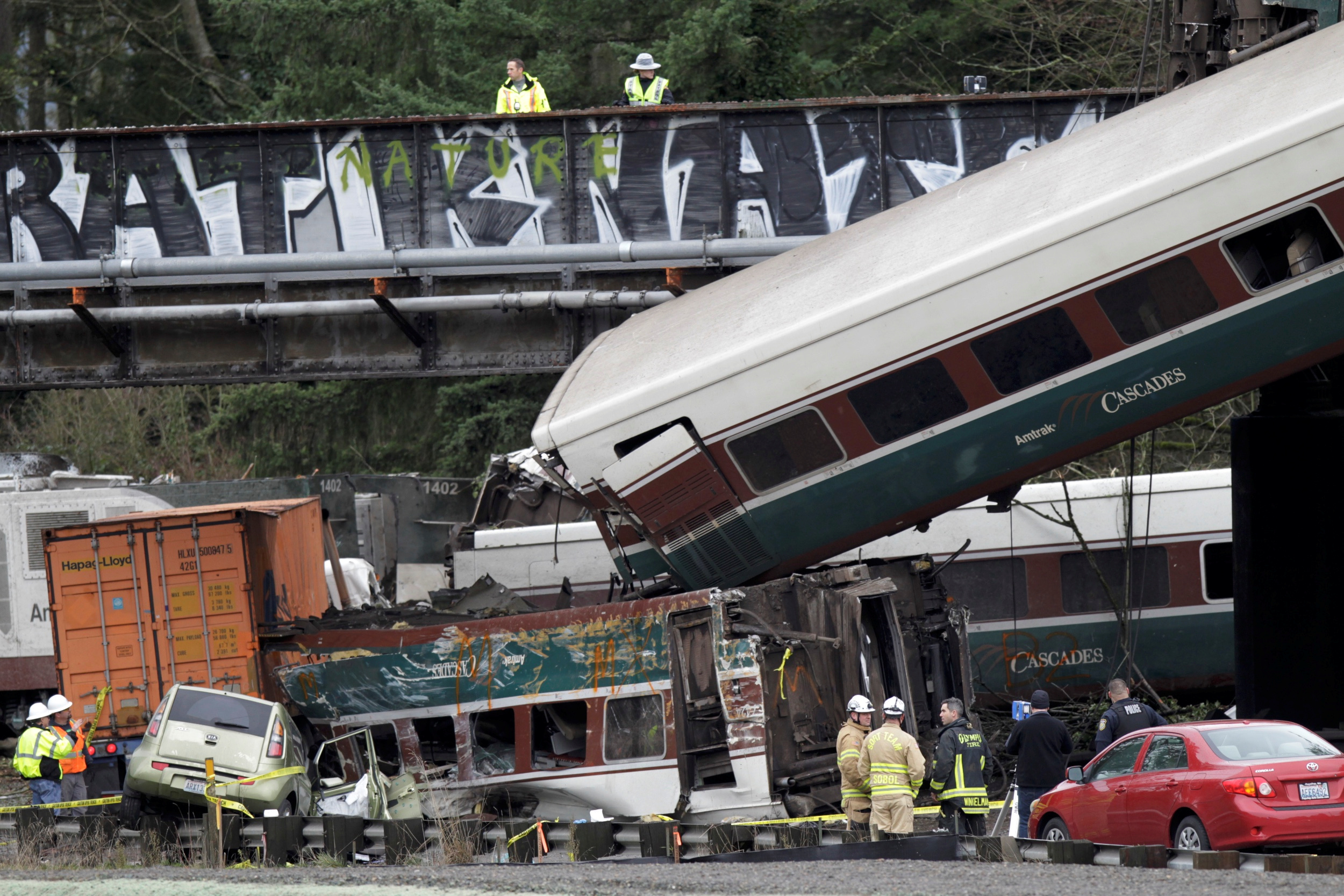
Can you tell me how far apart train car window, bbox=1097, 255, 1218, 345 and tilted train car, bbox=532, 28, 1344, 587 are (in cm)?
2

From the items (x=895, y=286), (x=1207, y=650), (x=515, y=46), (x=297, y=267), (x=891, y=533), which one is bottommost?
(x=1207, y=650)

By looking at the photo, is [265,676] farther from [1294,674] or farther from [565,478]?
[1294,674]

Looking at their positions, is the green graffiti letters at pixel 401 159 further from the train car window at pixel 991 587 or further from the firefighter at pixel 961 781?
the firefighter at pixel 961 781

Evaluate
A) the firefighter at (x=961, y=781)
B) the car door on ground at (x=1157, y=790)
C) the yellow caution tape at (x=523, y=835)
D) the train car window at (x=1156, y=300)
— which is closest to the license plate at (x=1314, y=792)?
the car door on ground at (x=1157, y=790)

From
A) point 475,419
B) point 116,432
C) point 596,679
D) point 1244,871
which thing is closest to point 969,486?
point 596,679

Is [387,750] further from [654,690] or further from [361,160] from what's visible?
[361,160]

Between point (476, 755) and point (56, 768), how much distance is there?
176 inches

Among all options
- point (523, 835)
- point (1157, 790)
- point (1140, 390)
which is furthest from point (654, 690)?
point (1140, 390)

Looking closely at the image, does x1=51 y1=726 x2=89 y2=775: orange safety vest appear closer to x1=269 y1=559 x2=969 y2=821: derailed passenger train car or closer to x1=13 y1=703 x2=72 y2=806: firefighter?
x1=13 y1=703 x2=72 y2=806: firefighter

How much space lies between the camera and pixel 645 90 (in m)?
19.1

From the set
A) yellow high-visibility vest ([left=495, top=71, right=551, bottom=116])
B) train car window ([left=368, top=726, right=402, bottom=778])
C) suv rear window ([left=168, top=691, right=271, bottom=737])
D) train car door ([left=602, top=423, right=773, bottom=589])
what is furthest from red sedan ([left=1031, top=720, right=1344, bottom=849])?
yellow high-visibility vest ([left=495, top=71, right=551, bottom=116])

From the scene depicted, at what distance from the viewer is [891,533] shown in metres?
12.9

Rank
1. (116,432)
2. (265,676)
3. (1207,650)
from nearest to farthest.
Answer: (265,676) → (1207,650) → (116,432)

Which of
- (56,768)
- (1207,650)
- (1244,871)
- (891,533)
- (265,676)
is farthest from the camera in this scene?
(1207,650)
